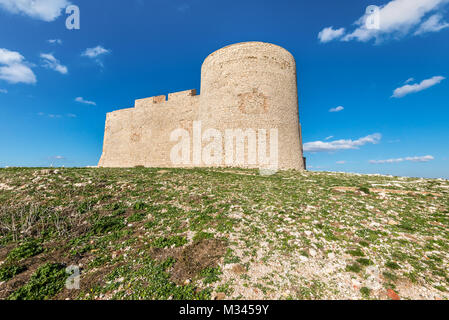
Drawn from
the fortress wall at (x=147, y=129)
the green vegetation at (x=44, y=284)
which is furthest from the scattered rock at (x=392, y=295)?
the fortress wall at (x=147, y=129)

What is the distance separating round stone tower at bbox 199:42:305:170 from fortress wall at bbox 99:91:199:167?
4034 mm

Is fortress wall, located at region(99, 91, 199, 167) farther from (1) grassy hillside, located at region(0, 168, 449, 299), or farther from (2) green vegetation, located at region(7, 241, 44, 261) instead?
(2) green vegetation, located at region(7, 241, 44, 261)

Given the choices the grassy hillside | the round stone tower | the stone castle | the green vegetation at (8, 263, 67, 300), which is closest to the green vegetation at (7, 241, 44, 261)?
the grassy hillside

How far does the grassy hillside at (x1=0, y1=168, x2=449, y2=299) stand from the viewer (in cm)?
329

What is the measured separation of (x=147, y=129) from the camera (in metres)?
24.1

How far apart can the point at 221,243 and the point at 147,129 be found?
73.6ft

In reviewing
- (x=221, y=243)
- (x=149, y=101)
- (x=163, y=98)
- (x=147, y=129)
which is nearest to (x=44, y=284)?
(x=221, y=243)

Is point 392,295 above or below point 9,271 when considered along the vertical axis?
below

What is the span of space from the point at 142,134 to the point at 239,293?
24.3 m

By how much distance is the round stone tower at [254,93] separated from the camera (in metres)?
16.7

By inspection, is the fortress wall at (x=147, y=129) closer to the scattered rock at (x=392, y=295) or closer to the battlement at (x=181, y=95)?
the battlement at (x=181, y=95)

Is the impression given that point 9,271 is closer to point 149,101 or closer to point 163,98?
point 163,98
